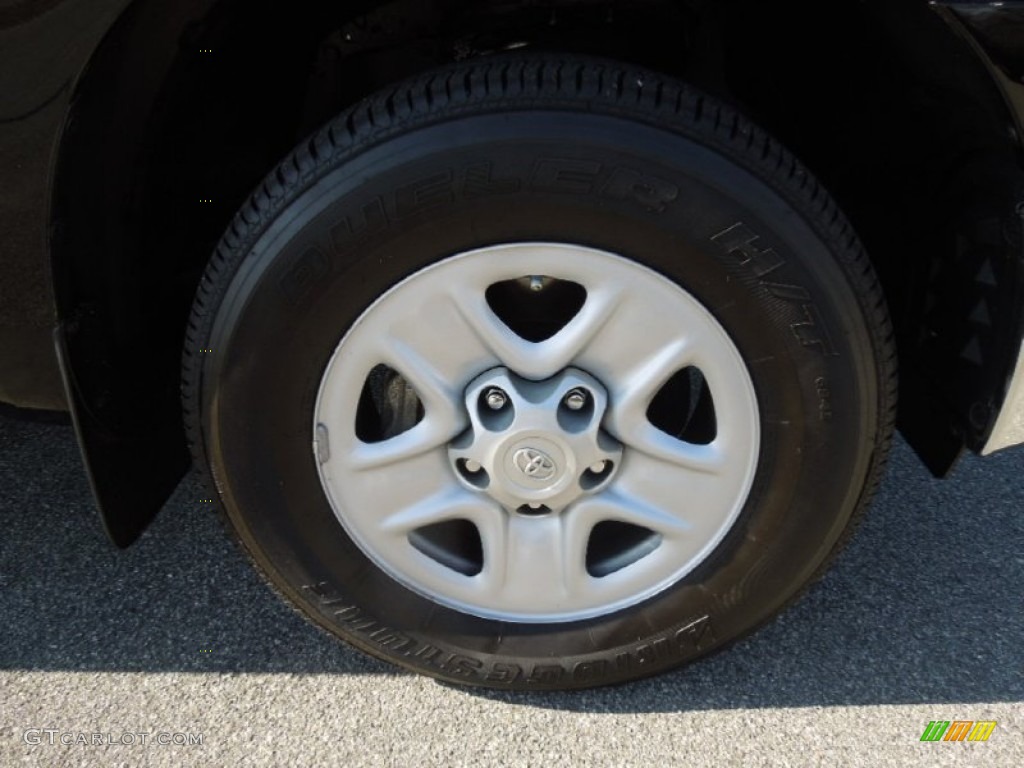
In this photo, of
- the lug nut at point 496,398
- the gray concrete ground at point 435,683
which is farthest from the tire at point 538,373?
the gray concrete ground at point 435,683

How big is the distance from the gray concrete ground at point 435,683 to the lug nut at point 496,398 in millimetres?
621

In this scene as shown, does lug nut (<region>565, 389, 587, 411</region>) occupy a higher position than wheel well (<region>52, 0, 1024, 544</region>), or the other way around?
wheel well (<region>52, 0, 1024, 544</region>)

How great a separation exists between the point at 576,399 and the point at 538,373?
0.27ft

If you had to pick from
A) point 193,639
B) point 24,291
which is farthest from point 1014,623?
point 24,291

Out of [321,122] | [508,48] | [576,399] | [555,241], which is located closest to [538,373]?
[576,399]

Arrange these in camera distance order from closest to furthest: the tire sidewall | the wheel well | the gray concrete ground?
the tire sidewall, the wheel well, the gray concrete ground

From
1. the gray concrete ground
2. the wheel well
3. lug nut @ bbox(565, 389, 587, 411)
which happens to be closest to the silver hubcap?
lug nut @ bbox(565, 389, 587, 411)

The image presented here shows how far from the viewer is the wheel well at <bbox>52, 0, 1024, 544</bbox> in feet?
4.81

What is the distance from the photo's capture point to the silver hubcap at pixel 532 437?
1435 millimetres

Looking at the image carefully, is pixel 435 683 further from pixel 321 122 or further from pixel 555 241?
pixel 321 122

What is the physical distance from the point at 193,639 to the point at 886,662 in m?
1.42

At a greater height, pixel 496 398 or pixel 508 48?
pixel 508 48

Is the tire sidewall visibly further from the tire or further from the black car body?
the black car body

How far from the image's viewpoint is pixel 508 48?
5.46ft
